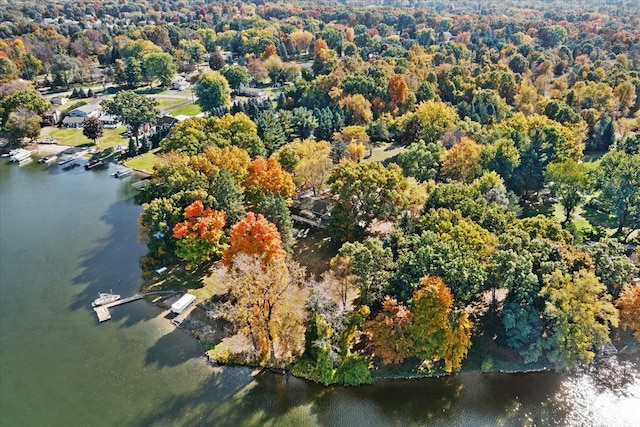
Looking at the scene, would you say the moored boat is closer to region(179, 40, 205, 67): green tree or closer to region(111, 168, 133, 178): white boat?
region(111, 168, 133, 178): white boat

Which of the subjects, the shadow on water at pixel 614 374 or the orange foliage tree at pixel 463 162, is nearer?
the shadow on water at pixel 614 374

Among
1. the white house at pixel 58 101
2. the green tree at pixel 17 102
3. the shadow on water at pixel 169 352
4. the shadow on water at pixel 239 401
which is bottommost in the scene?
the shadow on water at pixel 239 401

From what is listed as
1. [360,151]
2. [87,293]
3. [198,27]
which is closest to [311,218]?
[360,151]

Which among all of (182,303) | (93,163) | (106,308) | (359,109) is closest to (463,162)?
(359,109)

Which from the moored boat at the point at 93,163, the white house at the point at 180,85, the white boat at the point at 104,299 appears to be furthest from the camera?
the white house at the point at 180,85

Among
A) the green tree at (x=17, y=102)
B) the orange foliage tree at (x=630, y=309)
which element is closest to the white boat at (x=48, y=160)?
the green tree at (x=17, y=102)

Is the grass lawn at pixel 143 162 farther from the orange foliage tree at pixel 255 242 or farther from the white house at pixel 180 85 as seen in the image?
the white house at pixel 180 85

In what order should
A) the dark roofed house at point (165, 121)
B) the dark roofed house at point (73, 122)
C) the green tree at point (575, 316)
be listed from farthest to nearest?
the dark roofed house at point (73, 122) < the dark roofed house at point (165, 121) < the green tree at point (575, 316)
